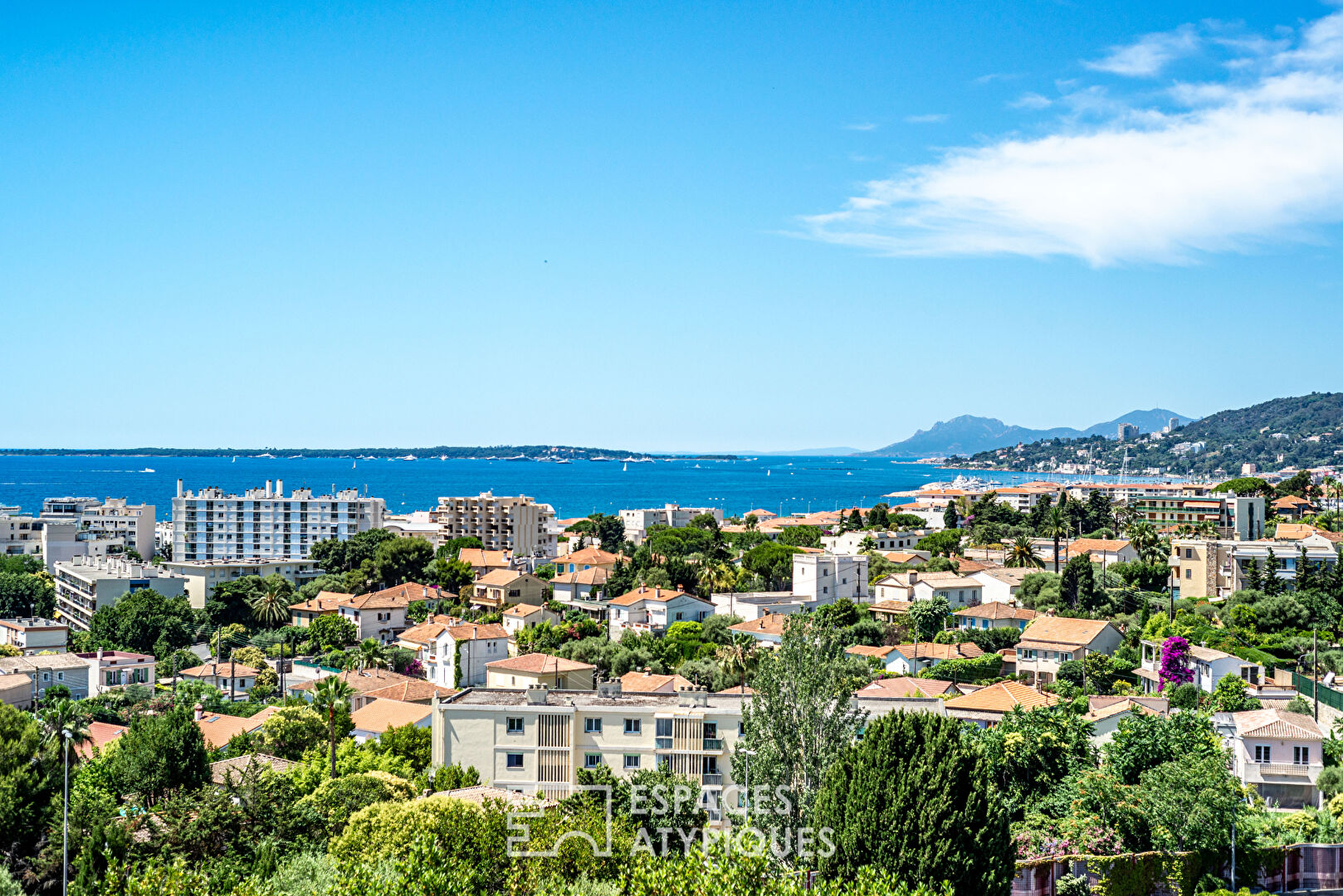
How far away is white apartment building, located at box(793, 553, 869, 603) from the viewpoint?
7081cm

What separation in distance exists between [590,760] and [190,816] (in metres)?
11.2

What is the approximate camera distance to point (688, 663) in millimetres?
52938

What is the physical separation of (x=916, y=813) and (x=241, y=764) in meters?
21.9

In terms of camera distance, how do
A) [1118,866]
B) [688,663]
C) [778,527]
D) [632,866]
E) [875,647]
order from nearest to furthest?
[632,866]
[1118,866]
[688,663]
[875,647]
[778,527]

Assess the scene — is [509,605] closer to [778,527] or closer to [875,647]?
[875,647]

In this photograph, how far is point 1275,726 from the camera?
3456 centimetres

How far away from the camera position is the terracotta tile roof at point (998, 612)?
62.2 meters

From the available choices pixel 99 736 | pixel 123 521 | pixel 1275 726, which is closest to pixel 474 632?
pixel 99 736

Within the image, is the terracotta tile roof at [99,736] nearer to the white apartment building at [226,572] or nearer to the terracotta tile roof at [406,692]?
the terracotta tile roof at [406,692]

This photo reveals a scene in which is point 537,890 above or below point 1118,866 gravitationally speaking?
above

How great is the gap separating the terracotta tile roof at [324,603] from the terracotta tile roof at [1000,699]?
149 ft

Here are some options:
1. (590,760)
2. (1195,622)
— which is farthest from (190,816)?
(1195,622)

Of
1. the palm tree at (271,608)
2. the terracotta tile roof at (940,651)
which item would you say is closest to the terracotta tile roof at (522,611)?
the palm tree at (271,608)

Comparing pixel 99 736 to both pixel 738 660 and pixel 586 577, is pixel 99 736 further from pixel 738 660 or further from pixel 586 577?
pixel 586 577
